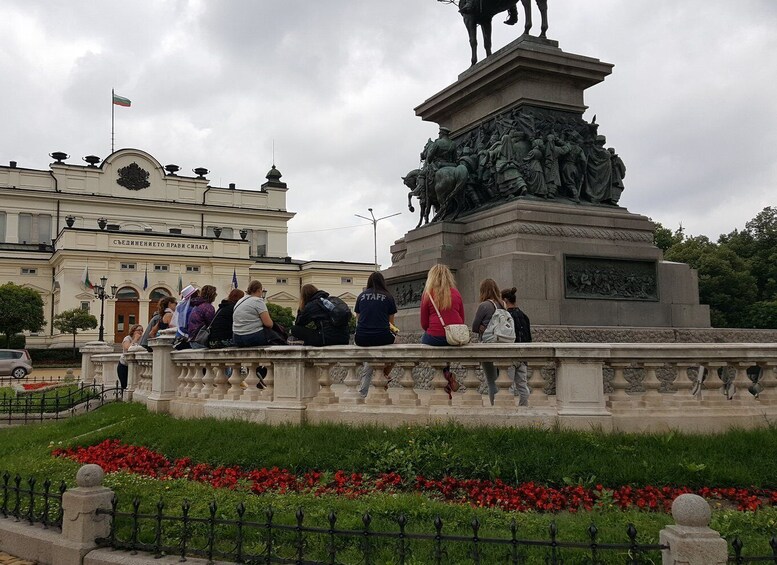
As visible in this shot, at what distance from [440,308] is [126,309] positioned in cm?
5934

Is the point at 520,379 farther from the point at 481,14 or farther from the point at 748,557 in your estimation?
the point at 481,14

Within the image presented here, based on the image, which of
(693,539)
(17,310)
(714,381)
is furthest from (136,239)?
(693,539)

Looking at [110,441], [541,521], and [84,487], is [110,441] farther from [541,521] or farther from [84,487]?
[541,521]

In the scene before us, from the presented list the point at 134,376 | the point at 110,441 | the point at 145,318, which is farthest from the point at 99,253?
the point at 110,441

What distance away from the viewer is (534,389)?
7.57 meters

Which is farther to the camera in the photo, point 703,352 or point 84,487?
point 703,352

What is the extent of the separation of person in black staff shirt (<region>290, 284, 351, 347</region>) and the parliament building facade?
5002cm

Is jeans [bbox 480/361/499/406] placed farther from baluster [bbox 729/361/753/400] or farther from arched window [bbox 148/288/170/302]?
arched window [bbox 148/288/170/302]

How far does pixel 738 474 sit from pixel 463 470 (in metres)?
2.41

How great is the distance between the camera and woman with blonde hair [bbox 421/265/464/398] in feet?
27.4

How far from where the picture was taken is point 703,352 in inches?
299

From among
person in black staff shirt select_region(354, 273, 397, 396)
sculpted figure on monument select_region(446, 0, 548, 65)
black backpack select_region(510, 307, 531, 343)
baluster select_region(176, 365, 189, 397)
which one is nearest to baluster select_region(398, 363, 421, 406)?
person in black staff shirt select_region(354, 273, 397, 396)

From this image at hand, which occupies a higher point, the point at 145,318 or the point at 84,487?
the point at 145,318

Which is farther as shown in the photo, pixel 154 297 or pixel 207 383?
pixel 154 297
